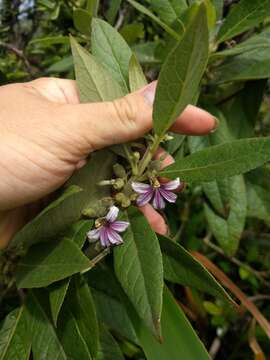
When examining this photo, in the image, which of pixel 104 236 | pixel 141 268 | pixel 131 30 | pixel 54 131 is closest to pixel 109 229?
pixel 104 236

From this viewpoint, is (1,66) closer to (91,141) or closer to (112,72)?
(112,72)

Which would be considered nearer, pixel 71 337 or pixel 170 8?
pixel 71 337

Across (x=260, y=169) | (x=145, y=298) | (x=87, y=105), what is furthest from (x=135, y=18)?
(x=145, y=298)

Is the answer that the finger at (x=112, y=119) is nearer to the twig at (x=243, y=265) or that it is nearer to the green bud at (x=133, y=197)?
the green bud at (x=133, y=197)

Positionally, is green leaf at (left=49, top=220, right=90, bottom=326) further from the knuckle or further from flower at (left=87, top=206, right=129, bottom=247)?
the knuckle

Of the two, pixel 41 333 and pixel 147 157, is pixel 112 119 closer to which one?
pixel 147 157

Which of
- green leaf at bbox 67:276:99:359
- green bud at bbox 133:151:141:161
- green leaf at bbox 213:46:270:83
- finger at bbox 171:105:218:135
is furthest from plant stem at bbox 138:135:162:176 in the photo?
green leaf at bbox 213:46:270:83
